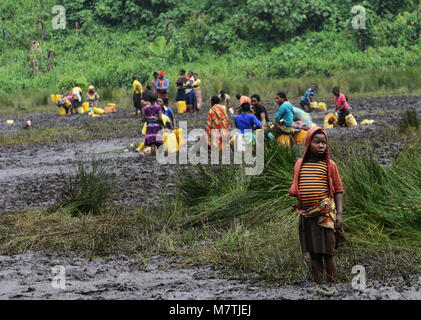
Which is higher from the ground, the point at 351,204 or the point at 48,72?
the point at 48,72

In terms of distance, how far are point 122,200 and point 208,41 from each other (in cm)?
2622

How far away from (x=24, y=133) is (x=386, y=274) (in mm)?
14212

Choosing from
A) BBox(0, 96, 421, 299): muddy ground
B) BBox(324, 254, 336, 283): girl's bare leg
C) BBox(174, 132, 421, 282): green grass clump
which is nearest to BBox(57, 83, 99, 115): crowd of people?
BBox(0, 96, 421, 299): muddy ground

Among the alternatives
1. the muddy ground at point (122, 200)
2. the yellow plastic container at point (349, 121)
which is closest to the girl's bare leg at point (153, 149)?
the muddy ground at point (122, 200)

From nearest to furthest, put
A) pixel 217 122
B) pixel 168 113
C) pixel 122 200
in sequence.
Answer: pixel 122 200, pixel 217 122, pixel 168 113

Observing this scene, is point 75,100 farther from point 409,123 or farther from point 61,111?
point 409,123

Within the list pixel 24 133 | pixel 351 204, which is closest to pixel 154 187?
pixel 351 204

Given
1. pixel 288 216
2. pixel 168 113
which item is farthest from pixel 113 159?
pixel 288 216

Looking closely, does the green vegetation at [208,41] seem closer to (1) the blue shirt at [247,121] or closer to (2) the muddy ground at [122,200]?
(2) the muddy ground at [122,200]

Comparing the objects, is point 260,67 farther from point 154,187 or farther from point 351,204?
point 351,204

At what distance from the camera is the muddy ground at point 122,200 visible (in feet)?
17.3

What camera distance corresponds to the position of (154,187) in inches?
398

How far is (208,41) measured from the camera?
3475cm

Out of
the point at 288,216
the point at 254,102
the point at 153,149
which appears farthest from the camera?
the point at 153,149
